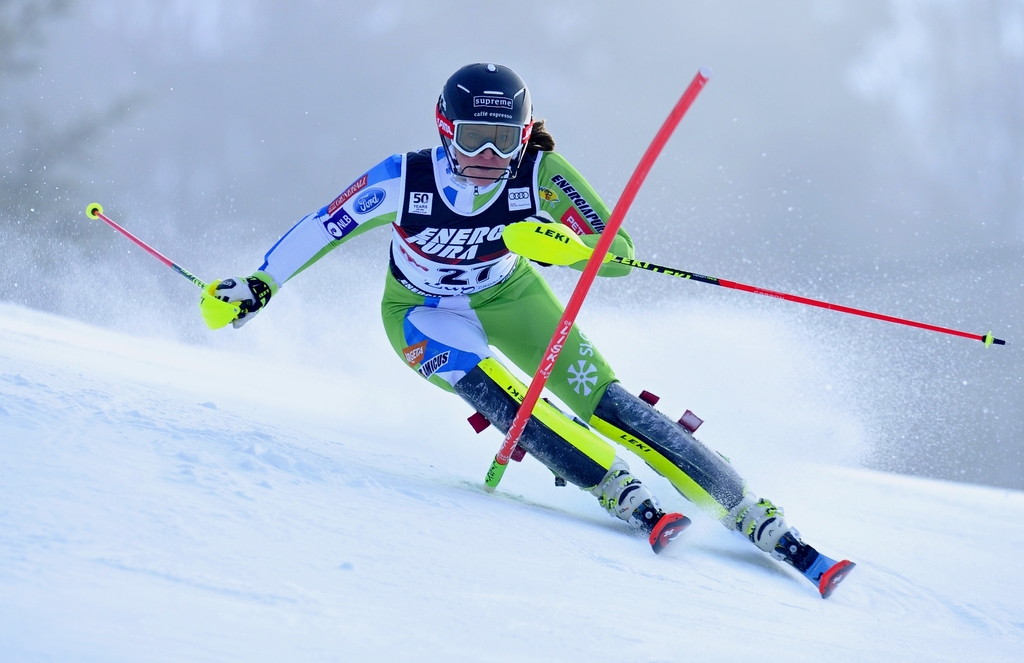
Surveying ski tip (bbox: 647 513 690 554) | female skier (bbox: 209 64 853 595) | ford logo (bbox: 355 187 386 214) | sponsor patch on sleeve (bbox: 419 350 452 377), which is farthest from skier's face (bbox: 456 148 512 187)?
ski tip (bbox: 647 513 690 554)

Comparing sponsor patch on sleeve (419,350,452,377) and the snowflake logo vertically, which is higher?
the snowflake logo

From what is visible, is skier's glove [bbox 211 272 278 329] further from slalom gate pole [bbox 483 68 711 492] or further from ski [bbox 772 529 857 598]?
ski [bbox 772 529 857 598]

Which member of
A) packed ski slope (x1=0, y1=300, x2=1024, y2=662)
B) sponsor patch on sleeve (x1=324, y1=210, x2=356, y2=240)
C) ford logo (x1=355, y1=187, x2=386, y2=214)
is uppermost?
ford logo (x1=355, y1=187, x2=386, y2=214)

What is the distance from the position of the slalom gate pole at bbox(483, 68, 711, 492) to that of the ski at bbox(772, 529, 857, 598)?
0.94m

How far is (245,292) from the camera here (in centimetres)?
302

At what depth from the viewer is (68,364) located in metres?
3.33

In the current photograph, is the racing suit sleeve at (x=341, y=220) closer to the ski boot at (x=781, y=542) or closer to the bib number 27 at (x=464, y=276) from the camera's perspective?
the bib number 27 at (x=464, y=276)

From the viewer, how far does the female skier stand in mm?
2855

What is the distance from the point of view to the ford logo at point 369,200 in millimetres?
3107

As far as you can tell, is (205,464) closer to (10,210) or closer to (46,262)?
(46,262)

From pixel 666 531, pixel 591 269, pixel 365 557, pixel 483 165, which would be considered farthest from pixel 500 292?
pixel 365 557

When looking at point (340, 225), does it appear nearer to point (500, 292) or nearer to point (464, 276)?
point (464, 276)

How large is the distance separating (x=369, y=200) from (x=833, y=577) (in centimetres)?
201

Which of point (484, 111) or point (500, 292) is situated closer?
point (484, 111)
